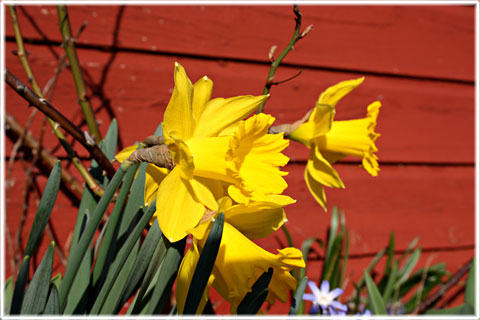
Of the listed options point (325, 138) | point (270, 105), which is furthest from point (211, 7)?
point (325, 138)

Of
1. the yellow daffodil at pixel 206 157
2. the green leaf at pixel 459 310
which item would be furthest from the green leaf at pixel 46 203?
the green leaf at pixel 459 310

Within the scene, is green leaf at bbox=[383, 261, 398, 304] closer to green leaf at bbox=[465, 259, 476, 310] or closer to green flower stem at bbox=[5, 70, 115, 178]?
green leaf at bbox=[465, 259, 476, 310]

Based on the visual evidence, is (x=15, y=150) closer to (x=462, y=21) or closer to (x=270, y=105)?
(x=270, y=105)

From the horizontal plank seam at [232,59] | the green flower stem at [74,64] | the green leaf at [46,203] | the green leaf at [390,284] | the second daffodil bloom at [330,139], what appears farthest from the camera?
the green leaf at [390,284]

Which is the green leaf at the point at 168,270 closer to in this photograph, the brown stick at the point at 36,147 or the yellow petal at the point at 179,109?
the yellow petal at the point at 179,109

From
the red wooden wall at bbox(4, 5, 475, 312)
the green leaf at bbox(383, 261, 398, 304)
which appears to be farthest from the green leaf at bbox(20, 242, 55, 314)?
the green leaf at bbox(383, 261, 398, 304)

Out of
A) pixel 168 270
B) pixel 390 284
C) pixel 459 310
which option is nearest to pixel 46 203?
pixel 168 270

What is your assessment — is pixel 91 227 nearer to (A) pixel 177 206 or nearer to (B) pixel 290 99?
(A) pixel 177 206
